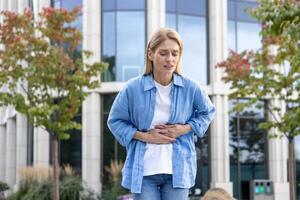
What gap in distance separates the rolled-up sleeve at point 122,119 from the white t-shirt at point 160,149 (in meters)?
0.15

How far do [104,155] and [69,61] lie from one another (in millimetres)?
8917

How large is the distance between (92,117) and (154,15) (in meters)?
4.75

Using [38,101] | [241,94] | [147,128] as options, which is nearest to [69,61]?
[38,101]

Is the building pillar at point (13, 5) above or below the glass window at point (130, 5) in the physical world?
above

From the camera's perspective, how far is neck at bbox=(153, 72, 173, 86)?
3.87 metres

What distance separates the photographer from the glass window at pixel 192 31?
25.2 metres

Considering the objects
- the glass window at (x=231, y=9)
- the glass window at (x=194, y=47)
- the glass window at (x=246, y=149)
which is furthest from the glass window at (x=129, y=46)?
the glass window at (x=246, y=149)

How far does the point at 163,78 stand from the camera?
3.88m

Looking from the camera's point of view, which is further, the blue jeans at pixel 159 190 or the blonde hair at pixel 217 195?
the blonde hair at pixel 217 195

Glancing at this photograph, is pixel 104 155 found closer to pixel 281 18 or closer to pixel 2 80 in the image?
pixel 2 80

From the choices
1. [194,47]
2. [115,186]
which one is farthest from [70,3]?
[115,186]

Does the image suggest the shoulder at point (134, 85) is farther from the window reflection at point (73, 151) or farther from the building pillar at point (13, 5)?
the building pillar at point (13, 5)

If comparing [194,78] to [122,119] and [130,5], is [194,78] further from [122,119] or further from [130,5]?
[122,119]

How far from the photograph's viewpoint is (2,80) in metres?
16.5
